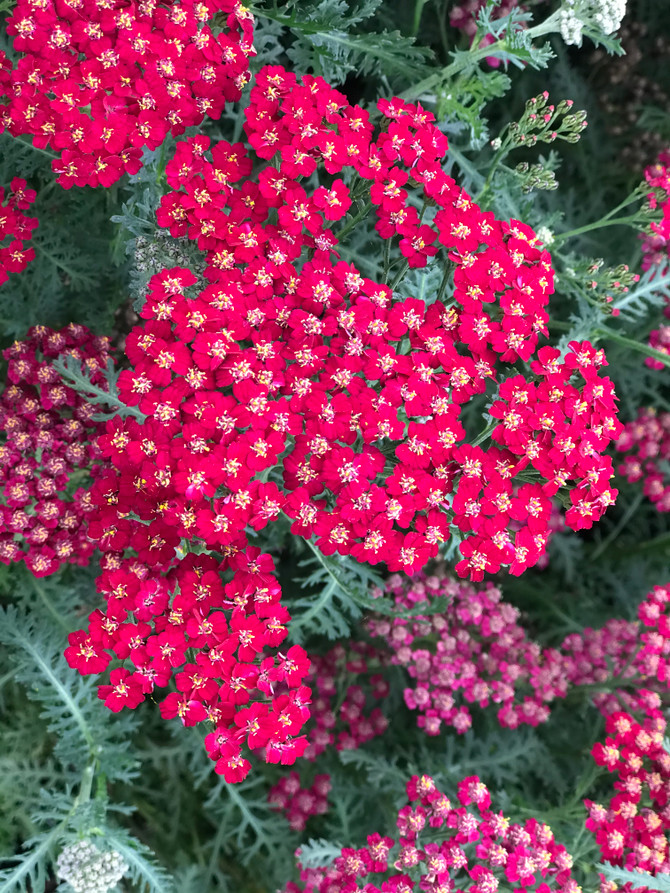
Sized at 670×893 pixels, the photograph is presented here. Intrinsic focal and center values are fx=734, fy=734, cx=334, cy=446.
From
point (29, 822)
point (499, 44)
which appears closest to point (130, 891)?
point (29, 822)

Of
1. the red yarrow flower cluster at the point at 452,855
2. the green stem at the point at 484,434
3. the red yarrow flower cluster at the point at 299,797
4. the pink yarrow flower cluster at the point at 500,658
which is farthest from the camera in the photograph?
the red yarrow flower cluster at the point at 299,797

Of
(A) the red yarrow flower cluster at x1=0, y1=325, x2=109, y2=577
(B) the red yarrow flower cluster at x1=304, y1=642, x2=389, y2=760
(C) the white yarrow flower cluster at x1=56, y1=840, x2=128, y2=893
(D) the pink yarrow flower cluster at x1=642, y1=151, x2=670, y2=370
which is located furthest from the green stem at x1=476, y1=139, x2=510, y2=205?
(C) the white yarrow flower cluster at x1=56, y1=840, x2=128, y2=893

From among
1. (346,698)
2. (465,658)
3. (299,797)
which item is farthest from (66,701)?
(465,658)

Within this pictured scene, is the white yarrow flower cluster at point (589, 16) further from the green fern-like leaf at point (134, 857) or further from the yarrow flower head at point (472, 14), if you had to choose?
the green fern-like leaf at point (134, 857)

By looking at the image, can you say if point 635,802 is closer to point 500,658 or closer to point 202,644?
point 500,658

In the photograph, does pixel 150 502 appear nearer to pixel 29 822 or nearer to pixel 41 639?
pixel 41 639

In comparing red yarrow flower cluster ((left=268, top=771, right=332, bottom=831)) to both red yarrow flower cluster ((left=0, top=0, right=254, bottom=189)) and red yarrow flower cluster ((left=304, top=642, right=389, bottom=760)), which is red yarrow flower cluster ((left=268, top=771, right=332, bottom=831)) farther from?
red yarrow flower cluster ((left=0, top=0, right=254, bottom=189))

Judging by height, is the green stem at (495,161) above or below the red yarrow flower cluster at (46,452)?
above

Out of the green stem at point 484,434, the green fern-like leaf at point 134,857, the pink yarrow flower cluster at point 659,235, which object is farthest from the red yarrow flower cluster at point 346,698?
the pink yarrow flower cluster at point 659,235
